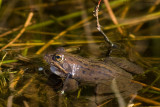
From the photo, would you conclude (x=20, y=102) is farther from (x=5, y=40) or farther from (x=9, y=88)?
(x=5, y=40)

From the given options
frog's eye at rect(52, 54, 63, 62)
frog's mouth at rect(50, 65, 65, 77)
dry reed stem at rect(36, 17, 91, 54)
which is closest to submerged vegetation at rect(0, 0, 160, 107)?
dry reed stem at rect(36, 17, 91, 54)

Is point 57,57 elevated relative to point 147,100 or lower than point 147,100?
elevated

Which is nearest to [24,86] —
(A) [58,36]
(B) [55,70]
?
(B) [55,70]

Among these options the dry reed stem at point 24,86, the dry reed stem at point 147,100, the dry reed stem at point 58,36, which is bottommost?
the dry reed stem at point 147,100

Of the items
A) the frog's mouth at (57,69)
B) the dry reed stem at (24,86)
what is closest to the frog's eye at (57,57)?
the frog's mouth at (57,69)

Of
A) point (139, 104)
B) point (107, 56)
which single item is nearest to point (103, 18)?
point (107, 56)

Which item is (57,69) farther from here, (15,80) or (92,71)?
(15,80)

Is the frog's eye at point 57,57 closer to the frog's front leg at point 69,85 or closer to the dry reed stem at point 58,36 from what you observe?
the frog's front leg at point 69,85
